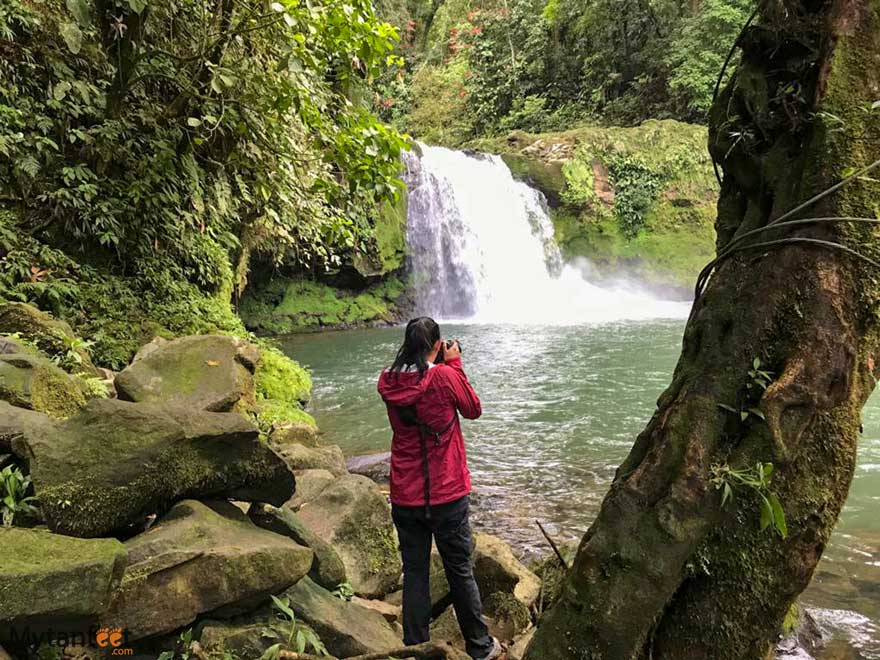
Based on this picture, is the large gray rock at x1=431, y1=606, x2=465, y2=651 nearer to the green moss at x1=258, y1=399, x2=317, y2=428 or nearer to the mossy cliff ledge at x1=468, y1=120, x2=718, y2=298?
the green moss at x1=258, y1=399, x2=317, y2=428

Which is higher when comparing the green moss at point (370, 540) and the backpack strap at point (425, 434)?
the backpack strap at point (425, 434)

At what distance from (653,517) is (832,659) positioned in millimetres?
2410

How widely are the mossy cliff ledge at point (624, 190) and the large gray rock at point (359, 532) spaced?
814 inches

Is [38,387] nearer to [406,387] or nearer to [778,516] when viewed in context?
[406,387]

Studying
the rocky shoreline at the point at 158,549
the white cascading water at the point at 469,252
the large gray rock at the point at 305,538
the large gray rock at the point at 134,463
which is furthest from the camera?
the white cascading water at the point at 469,252

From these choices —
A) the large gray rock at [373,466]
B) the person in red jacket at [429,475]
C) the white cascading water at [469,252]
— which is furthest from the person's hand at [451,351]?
the white cascading water at [469,252]

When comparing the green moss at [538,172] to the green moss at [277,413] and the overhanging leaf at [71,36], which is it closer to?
the green moss at [277,413]

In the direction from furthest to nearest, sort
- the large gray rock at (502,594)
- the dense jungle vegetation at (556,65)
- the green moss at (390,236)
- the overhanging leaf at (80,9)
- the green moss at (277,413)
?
1. the dense jungle vegetation at (556,65)
2. the green moss at (390,236)
3. the green moss at (277,413)
4. the large gray rock at (502,594)
5. the overhanging leaf at (80,9)

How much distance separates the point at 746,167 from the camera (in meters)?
→ 2.09

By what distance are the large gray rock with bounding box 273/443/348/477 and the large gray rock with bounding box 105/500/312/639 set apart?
2.73 metres

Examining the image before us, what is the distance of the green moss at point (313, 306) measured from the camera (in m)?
19.1

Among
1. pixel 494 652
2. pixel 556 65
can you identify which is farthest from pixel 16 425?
pixel 556 65

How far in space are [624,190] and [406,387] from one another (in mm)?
23147

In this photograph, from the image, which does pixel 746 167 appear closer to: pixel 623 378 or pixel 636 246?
pixel 623 378
